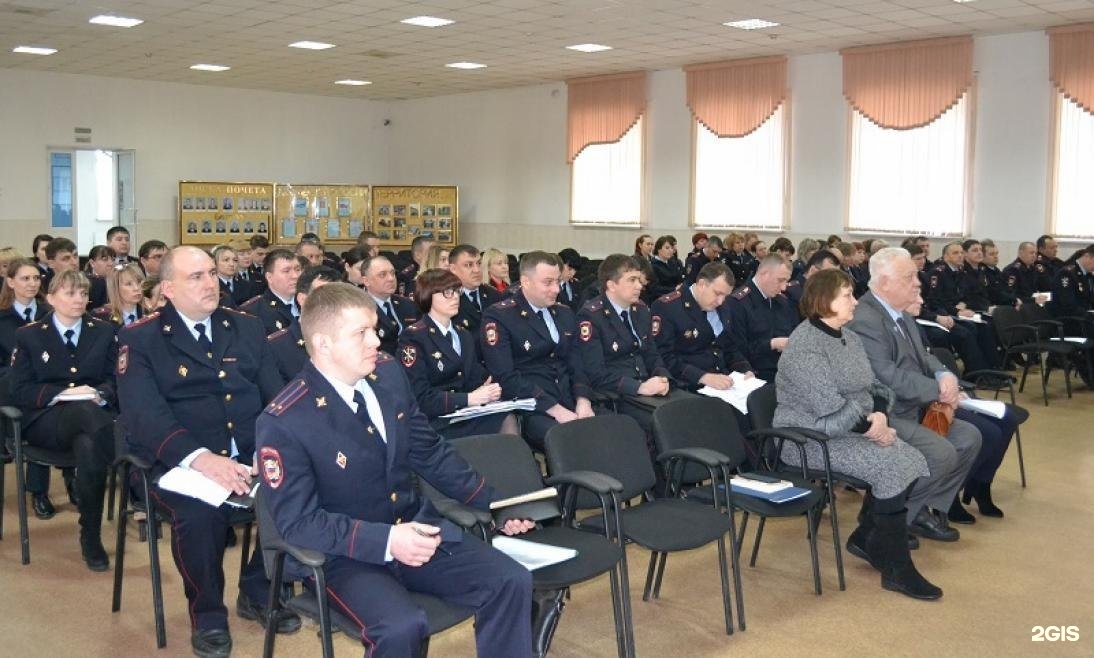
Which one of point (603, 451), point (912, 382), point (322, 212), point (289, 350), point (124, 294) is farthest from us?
point (322, 212)

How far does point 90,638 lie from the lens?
3.79 m

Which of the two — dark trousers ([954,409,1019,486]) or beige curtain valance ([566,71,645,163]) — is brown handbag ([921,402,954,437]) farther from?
beige curtain valance ([566,71,645,163])

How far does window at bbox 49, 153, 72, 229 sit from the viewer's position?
15.8 m

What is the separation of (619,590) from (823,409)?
1.56 m

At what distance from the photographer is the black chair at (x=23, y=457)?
14.8 feet

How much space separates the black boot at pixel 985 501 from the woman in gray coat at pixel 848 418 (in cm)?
113

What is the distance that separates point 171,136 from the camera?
54.9 ft

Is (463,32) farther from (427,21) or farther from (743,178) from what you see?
(743,178)

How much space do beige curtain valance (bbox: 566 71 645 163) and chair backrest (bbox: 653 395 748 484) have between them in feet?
37.3

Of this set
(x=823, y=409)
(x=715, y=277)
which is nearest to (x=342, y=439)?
(x=823, y=409)

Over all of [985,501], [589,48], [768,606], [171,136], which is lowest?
[768,606]

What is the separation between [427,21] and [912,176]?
19.8 feet

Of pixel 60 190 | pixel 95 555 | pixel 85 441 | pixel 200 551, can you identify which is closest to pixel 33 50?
pixel 60 190

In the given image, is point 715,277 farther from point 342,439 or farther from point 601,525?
point 342,439
